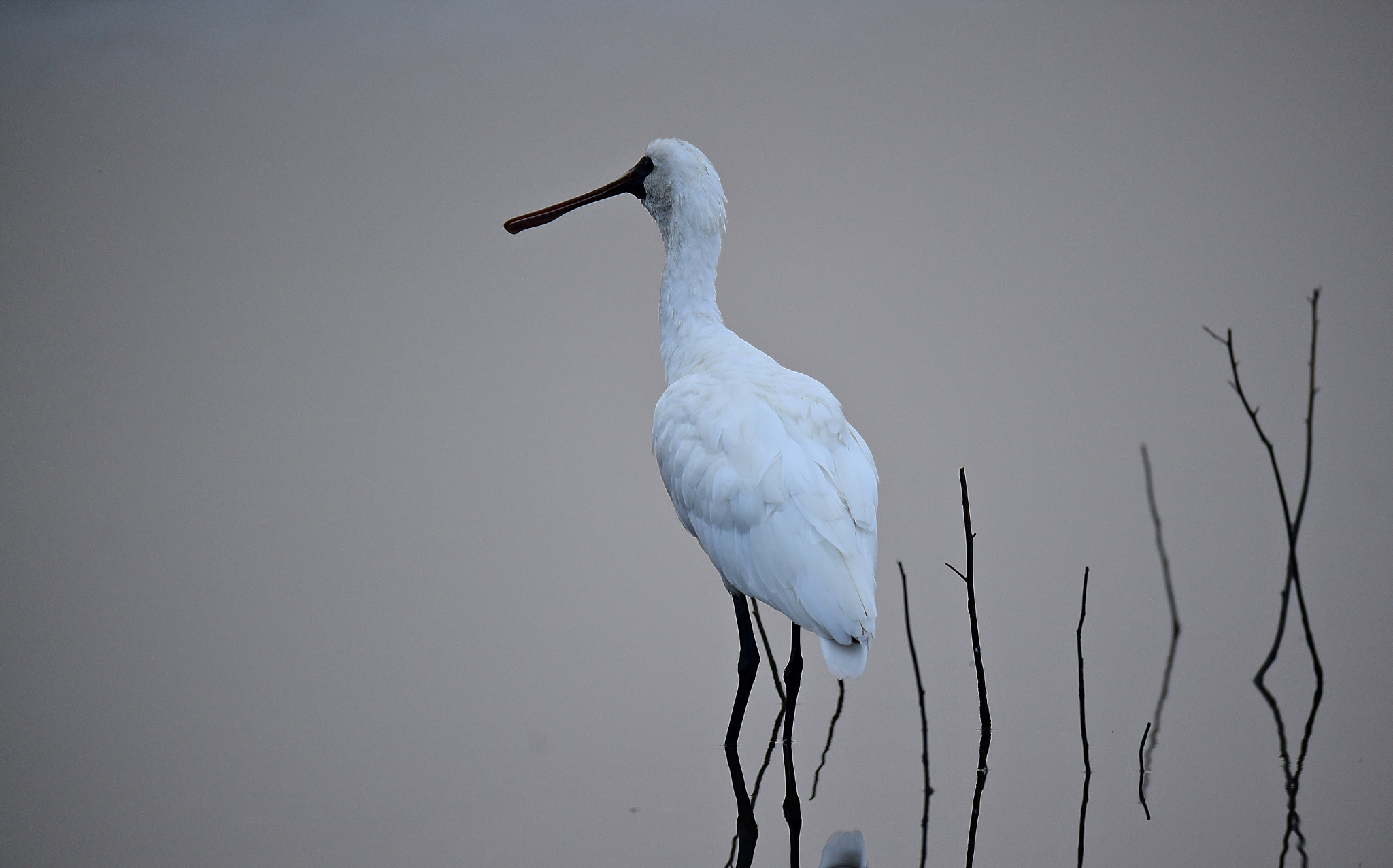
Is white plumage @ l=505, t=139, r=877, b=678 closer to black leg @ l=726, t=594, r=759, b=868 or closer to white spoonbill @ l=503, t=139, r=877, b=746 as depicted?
white spoonbill @ l=503, t=139, r=877, b=746

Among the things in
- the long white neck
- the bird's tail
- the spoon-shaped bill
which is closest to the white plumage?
the bird's tail

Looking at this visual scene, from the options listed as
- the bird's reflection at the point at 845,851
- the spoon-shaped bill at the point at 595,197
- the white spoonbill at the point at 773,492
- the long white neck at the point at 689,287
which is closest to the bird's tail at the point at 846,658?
the white spoonbill at the point at 773,492

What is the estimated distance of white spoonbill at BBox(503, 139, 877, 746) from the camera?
10.5ft

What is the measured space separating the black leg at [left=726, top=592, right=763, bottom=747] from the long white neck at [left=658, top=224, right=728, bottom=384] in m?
0.98

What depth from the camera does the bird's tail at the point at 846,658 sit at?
3150 millimetres

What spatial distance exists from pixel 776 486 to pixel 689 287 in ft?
4.03

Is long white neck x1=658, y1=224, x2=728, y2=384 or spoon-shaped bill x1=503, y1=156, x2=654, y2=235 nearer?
long white neck x1=658, y1=224, x2=728, y2=384

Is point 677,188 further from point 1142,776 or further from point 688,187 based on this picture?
point 1142,776

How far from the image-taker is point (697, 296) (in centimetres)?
431

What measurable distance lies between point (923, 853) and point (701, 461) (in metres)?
1.26

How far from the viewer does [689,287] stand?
14.1 ft

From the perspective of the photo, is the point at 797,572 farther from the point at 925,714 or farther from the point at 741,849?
the point at 925,714

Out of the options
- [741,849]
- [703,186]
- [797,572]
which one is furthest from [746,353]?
[741,849]

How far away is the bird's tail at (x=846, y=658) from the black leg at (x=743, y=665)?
0.58 m
